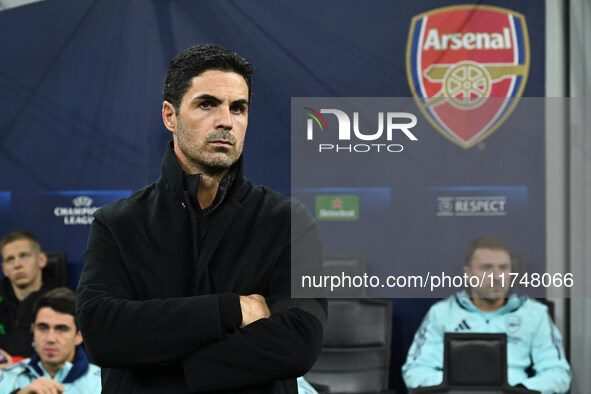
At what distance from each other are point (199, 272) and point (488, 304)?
2501 mm

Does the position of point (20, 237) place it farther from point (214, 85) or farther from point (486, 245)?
point (214, 85)

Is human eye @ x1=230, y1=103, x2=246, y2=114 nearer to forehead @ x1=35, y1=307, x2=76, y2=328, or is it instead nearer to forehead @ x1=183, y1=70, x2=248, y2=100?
forehead @ x1=183, y1=70, x2=248, y2=100

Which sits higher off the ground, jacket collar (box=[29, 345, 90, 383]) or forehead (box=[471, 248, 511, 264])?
forehead (box=[471, 248, 511, 264])

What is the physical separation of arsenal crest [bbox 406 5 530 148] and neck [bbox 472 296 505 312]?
801 millimetres

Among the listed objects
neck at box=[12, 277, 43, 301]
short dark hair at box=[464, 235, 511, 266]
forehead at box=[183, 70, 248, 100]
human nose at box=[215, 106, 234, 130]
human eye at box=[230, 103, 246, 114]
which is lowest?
neck at box=[12, 277, 43, 301]

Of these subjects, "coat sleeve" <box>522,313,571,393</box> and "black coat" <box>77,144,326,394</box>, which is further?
"coat sleeve" <box>522,313,571,393</box>

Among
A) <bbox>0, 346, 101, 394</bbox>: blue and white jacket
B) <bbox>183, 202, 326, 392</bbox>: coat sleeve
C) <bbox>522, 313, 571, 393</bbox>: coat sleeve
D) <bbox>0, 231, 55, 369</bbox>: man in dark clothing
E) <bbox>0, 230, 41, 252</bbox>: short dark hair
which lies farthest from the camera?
<bbox>0, 230, 41, 252</bbox>: short dark hair

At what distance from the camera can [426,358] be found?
3.32 metres

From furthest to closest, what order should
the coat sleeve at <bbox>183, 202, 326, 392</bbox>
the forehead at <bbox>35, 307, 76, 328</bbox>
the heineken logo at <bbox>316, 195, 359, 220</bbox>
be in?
the heineken logo at <bbox>316, 195, 359, 220</bbox> → the forehead at <bbox>35, 307, 76, 328</bbox> → the coat sleeve at <bbox>183, 202, 326, 392</bbox>

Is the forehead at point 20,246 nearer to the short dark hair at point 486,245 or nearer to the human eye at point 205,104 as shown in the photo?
the short dark hair at point 486,245

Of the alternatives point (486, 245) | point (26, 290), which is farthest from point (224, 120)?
point (26, 290)

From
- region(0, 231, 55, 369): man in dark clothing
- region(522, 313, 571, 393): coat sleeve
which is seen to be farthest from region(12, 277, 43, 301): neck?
region(522, 313, 571, 393): coat sleeve

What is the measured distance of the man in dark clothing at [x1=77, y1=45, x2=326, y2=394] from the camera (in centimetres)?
119

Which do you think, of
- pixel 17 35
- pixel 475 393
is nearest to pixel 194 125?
pixel 475 393
